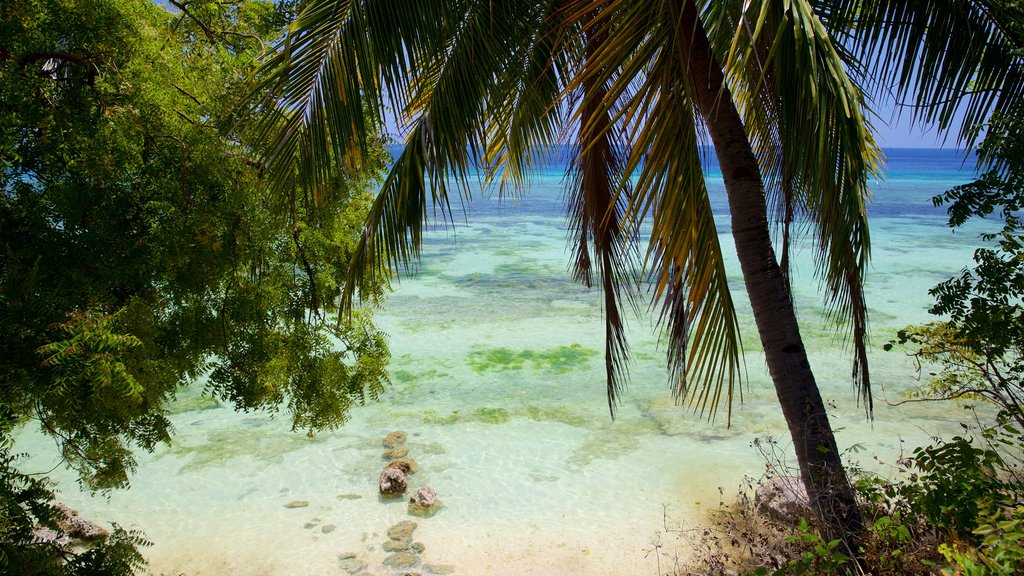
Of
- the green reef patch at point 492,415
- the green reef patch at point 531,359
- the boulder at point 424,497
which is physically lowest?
the green reef patch at point 492,415

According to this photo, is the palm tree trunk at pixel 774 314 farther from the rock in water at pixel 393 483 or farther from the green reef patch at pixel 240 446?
the green reef patch at pixel 240 446

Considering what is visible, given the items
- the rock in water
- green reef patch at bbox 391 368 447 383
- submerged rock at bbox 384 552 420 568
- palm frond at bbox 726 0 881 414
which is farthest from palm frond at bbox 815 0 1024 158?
green reef patch at bbox 391 368 447 383

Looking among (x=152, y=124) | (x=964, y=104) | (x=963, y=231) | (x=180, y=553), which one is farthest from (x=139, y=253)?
(x=963, y=231)

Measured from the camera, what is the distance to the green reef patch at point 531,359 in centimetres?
1231

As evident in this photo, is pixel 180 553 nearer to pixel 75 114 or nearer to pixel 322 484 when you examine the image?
pixel 322 484

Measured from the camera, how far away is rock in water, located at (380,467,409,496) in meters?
7.70

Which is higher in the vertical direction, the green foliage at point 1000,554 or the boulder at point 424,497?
the green foliage at point 1000,554

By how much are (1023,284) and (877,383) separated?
806 cm

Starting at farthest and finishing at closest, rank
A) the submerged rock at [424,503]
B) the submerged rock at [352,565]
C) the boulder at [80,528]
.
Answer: the submerged rock at [424,503] < the boulder at [80,528] < the submerged rock at [352,565]

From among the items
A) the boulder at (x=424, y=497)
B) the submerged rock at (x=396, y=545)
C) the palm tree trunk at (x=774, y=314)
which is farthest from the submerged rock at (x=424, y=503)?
the palm tree trunk at (x=774, y=314)

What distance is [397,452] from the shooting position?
29.1 feet

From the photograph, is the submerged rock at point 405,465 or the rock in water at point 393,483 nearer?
the rock in water at point 393,483

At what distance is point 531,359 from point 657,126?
32.5 ft

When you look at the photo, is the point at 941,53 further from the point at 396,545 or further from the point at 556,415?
the point at 556,415
